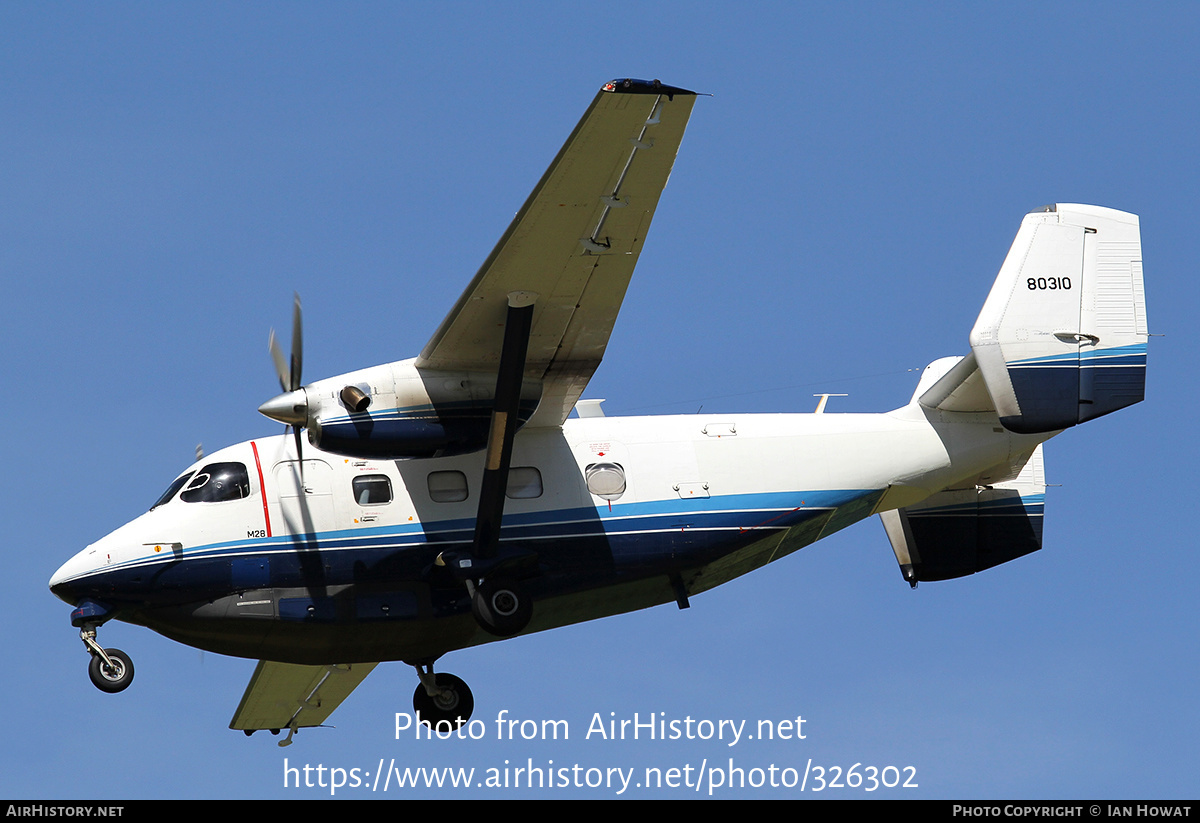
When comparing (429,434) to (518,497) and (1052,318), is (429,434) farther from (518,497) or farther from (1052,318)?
(1052,318)

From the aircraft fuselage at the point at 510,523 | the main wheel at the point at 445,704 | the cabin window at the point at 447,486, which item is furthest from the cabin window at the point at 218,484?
the main wheel at the point at 445,704

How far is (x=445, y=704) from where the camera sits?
19578 mm

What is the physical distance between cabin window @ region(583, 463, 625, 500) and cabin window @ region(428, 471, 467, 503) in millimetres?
1444

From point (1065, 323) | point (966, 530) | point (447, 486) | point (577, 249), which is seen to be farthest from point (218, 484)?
point (1065, 323)

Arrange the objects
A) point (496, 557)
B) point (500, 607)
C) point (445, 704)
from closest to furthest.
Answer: point (500, 607) → point (496, 557) → point (445, 704)

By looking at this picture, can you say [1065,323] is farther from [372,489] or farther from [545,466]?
[372,489]

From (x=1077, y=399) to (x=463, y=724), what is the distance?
Answer: 826 centimetres

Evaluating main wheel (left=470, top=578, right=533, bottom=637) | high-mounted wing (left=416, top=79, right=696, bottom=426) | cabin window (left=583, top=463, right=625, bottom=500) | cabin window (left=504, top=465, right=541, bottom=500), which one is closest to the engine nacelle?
high-mounted wing (left=416, top=79, right=696, bottom=426)

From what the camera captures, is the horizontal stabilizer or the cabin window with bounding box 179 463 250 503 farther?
the horizontal stabilizer

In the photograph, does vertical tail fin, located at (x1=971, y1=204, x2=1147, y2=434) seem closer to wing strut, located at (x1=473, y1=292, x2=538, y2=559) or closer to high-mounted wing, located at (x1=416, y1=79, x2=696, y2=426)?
high-mounted wing, located at (x1=416, y1=79, x2=696, y2=426)

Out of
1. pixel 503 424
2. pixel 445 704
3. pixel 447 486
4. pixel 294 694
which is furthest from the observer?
pixel 294 694

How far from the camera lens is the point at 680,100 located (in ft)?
50.5

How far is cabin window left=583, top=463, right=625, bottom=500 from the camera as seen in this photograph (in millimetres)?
18859

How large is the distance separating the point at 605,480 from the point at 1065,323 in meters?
5.87
